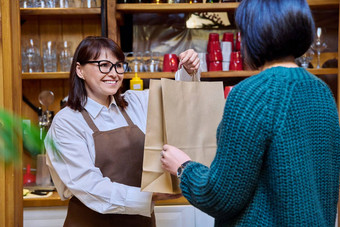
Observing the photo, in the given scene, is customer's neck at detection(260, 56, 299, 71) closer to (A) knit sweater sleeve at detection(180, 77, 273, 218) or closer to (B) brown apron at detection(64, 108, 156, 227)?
(A) knit sweater sleeve at detection(180, 77, 273, 218)

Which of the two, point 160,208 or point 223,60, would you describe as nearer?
point 160,208

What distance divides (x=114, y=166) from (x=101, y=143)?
0.10 metres

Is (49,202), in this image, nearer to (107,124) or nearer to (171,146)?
(107,124)

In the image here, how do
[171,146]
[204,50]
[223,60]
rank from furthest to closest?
[204,50], [223,60], [171,146]

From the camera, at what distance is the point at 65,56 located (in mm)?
2516

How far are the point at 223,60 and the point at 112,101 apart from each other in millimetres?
1178

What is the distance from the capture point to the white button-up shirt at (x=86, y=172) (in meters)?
1.31

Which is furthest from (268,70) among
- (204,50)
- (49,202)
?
(204,50)

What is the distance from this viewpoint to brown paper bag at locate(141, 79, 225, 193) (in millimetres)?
1164

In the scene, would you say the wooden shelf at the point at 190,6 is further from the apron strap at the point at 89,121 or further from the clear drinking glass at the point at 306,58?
the apron strap at the point at 89,121

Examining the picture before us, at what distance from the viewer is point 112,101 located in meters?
1.55

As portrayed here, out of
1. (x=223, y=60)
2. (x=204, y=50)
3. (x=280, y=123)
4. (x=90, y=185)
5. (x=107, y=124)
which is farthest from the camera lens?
(x=204, y=50)

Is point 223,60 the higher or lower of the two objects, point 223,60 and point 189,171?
the higher

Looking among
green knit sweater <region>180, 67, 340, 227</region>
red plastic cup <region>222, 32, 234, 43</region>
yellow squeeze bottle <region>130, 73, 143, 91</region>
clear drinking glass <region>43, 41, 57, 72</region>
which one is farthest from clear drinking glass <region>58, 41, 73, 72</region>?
green knit sweater <region>180, 67, 340, 227</region>
